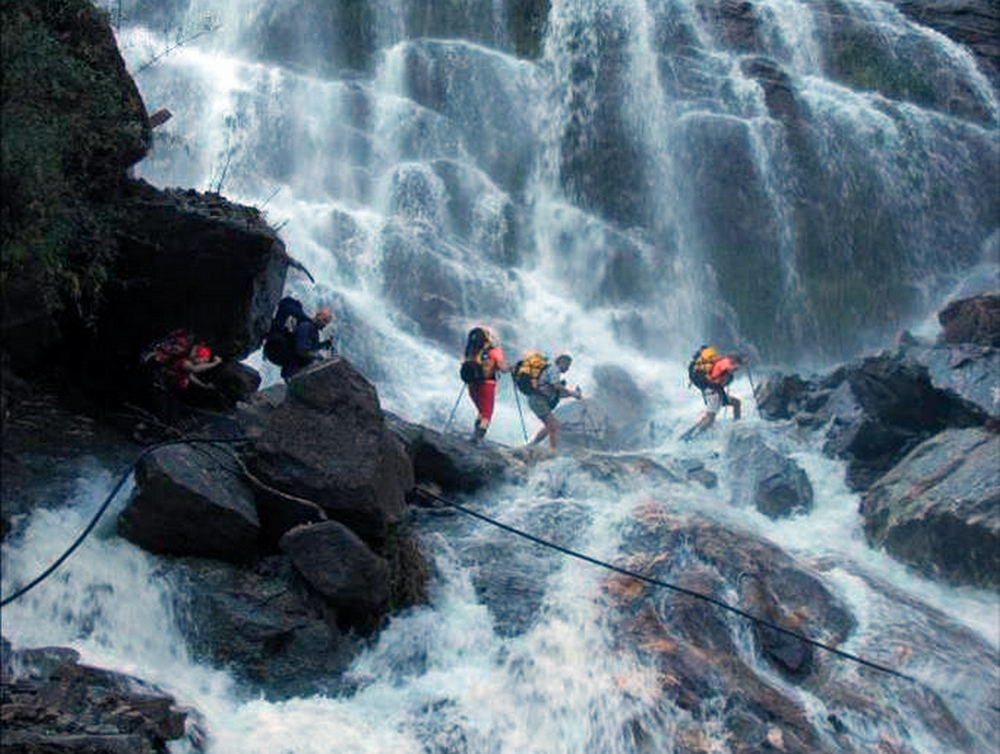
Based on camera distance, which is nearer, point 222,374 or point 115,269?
point 115,269

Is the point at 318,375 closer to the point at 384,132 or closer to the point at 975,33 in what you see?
the point at 384,132

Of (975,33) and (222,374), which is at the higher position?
(975,33)

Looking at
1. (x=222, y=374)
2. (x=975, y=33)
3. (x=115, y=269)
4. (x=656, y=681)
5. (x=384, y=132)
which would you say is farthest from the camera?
(x=975, y=33)

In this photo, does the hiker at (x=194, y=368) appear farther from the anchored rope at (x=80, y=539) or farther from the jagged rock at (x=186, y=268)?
the anchored rope at (x=80, y=539)

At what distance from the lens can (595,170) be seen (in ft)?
81.8

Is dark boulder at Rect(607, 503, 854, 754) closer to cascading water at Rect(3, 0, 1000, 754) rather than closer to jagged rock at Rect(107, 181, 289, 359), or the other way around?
cascading water at Rect(3, 0, 1000, 754)

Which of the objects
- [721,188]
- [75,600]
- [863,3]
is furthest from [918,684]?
[863,3]

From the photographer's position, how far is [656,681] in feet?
26.2

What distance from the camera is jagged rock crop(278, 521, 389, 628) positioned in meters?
7.72

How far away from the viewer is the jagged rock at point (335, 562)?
25.3ft

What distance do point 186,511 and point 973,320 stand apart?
46.2 ft

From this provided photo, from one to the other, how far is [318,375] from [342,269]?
482 inches

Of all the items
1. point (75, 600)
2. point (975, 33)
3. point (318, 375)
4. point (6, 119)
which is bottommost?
point (75, 600)

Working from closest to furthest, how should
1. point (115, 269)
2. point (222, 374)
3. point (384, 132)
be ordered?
point (115, 269), point (222, 374), point (384, 132)
